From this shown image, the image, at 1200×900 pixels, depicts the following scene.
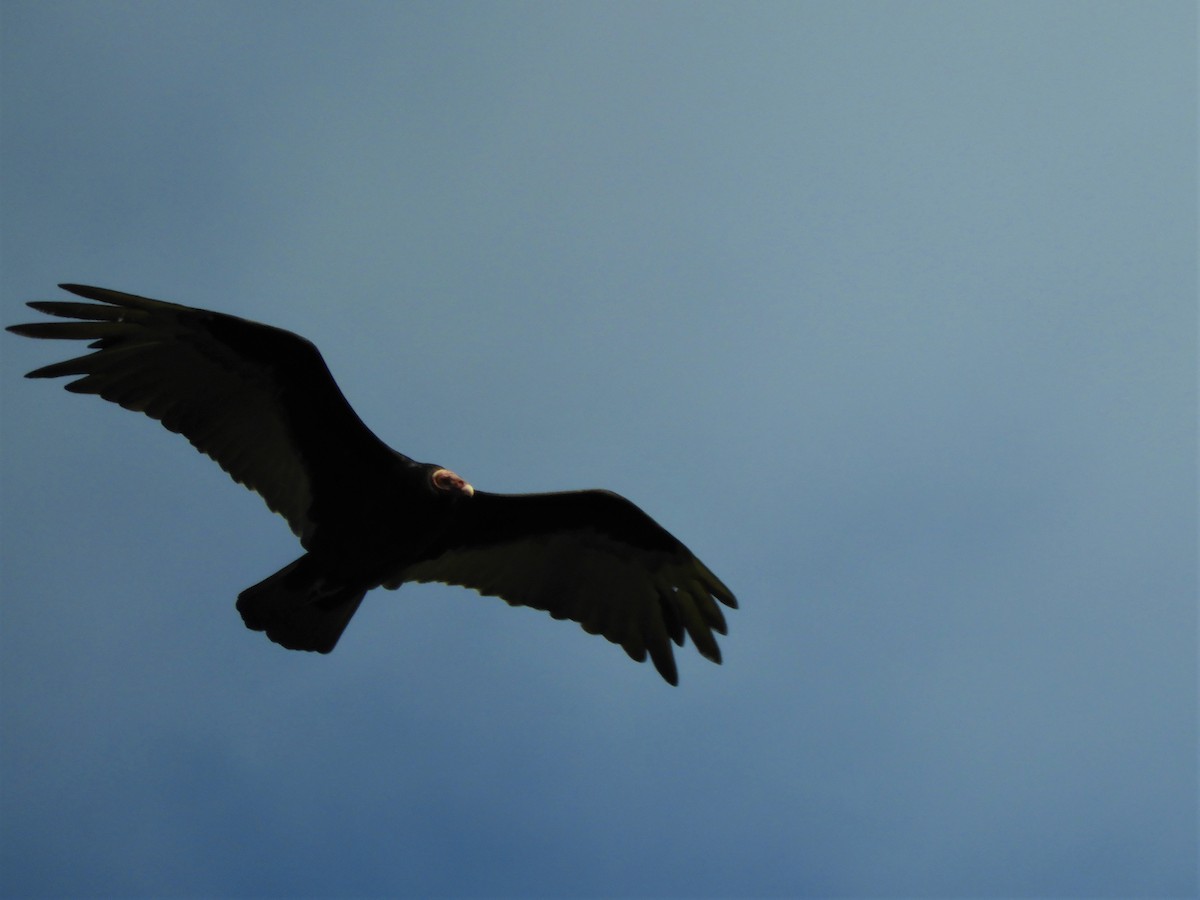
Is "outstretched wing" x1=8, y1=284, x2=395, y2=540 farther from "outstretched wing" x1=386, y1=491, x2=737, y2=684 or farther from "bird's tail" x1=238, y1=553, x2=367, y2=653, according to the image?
"outstretched wing" x1=386, y1=491, x2=737, y2=684

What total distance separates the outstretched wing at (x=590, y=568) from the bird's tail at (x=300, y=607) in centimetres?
47

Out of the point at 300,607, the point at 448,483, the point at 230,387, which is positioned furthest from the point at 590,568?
the point at 230,387

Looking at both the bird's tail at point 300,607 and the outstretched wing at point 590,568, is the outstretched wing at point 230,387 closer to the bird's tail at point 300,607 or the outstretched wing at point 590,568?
the bird's tail at point 300,607

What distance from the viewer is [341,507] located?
693 centimetres

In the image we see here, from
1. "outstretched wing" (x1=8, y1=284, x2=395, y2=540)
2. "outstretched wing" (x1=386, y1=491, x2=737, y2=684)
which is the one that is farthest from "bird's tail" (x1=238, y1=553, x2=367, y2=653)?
"outstretched wing" (x1=386, y1=491, x2=737, y2=684)

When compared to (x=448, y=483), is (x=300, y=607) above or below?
below

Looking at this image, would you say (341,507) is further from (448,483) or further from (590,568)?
(590,568)

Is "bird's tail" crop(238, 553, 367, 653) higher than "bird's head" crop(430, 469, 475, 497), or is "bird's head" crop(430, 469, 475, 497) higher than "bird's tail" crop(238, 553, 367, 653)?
"bird's head" crop(430, 469, 475, 497)

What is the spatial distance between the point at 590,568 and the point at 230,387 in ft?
8.83

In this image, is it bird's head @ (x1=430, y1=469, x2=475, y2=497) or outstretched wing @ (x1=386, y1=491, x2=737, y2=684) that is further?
outstretched wing @ (x1=386, y1=491, x2=737, y2=684)

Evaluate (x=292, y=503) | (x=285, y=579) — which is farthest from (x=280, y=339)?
(x=285, y=579)

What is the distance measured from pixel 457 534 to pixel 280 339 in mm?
1737

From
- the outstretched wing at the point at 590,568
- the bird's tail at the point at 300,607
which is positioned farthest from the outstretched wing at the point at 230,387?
the outstretched wing at the point at 590,568

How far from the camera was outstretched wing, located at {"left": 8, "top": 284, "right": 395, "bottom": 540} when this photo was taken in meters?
6.75
